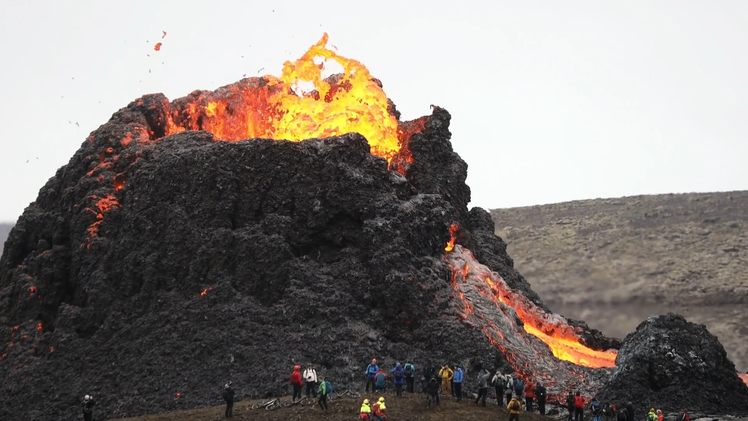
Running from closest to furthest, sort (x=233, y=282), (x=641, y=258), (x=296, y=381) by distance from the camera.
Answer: (x=296, y=381), (x=233, y=282), (x=641, y=258)

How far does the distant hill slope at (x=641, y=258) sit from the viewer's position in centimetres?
8825

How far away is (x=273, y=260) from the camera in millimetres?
42344

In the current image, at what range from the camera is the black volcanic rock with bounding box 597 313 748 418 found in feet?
119

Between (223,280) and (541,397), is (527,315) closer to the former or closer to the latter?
(541,397)

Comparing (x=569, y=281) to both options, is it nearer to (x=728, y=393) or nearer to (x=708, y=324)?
(x=708, y=324)

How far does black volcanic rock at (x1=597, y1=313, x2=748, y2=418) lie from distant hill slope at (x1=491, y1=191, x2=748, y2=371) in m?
39.6

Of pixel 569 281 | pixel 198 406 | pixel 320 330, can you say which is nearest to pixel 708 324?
pixel 569 281

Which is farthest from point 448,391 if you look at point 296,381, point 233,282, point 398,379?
point 233,282

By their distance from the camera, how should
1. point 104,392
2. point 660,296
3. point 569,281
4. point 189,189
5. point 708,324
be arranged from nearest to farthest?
point 104,392 < point 189,189 < point 708,324 < point 660,296 < point 569,281

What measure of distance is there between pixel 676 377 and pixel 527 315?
584 inches

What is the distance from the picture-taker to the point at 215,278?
42.3 metres

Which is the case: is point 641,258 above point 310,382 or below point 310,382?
above

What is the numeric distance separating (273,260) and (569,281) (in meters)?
67.6

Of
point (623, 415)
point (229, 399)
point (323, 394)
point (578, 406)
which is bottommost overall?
point (623, 415)
